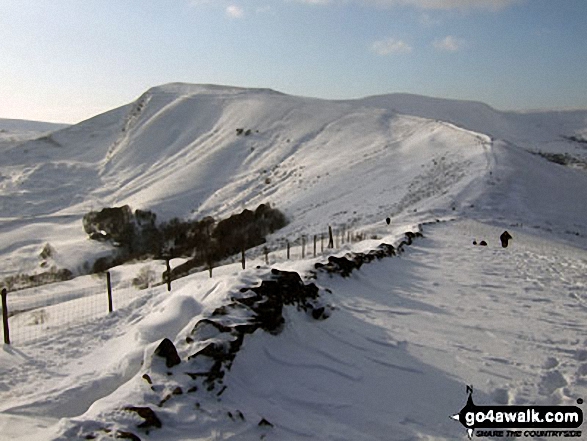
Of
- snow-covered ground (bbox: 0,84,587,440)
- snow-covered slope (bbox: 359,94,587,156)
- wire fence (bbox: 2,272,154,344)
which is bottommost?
wire fence (bbox: 2,272,154,344)

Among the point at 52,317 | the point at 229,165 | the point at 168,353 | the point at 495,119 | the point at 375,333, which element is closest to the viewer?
the point at 168,353

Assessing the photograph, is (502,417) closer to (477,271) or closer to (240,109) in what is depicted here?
(477,271)

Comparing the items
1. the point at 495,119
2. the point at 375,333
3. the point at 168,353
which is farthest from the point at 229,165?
A: the point at 495,119

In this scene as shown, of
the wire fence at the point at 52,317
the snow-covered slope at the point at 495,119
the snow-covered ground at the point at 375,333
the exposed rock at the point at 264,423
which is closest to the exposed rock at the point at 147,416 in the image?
the snow-covered ground at the point at 375,333

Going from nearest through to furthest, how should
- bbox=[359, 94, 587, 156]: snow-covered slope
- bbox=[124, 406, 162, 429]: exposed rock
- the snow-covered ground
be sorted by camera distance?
bbox=[124, 406, 162, 429]: exposed rock
the snow-covered ground
bbox=[359, 94, 587, 156]: snow-covered slope

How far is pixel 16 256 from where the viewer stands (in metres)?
43.8

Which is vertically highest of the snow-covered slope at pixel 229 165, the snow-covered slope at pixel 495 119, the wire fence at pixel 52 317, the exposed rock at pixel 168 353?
the snow-covered slope at pixel 495 119

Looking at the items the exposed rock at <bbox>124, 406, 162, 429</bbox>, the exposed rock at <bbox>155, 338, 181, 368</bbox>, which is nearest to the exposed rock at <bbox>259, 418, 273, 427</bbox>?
the exposed rock at <bbox>124, 406, 162, 429</bbox>

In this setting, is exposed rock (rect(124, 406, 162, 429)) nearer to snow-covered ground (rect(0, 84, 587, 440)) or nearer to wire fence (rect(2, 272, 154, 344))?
snow-covered ground (rect(0, 84, 587, 440))

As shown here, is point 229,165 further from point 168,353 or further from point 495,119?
point 495,119

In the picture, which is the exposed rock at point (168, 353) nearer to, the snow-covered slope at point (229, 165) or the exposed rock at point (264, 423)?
the exposed rock at point (264, 423)

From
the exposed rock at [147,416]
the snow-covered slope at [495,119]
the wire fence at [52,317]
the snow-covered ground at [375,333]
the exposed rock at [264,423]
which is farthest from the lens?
the snow-covered slope at [495,119]

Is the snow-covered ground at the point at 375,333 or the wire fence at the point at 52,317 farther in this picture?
the wire fence at the point at 52,317

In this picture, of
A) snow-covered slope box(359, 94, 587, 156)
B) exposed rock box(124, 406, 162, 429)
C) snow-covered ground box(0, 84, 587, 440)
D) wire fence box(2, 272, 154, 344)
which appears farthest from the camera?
snow-covered slope box(359, 94, 587, 156)
